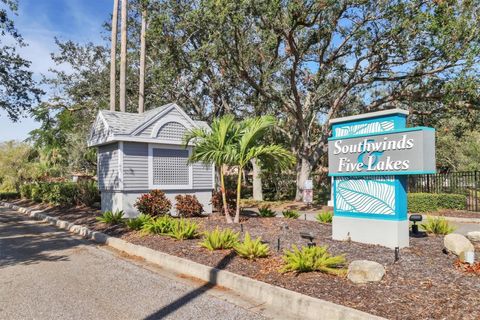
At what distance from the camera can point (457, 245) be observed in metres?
7.26

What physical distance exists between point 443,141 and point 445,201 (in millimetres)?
17276

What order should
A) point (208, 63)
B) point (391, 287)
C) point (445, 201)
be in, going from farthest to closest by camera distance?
point (208, 63), point (445, 201), point (391, 287)

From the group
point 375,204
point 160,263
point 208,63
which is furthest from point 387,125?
point 208,63

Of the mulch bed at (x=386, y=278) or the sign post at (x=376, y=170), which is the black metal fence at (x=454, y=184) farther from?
the sign post at (x=376, y=170)

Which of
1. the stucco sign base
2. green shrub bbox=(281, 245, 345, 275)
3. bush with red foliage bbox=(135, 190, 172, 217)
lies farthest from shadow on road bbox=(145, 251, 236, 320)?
bush with red foliage bbox=(135, 190, 172, 217)

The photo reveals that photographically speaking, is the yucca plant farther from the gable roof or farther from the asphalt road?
the gable roof

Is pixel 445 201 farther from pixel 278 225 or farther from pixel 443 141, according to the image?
pixel 443 141

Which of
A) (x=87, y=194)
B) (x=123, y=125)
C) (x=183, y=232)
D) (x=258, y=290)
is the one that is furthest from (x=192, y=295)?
(x=87, y=194)

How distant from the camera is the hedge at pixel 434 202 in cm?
1747

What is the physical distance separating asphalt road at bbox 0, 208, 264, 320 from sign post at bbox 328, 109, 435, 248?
13.2 ft

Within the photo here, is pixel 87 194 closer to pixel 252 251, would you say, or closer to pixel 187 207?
pixel 187 207

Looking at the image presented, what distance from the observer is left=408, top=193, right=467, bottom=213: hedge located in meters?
17.5

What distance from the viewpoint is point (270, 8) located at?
53.0ft

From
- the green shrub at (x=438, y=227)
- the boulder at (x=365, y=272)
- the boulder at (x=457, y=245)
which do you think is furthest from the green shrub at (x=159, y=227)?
the green shrub at (x=438, y=227)
